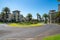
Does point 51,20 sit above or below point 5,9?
below

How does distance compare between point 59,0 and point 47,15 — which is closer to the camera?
point 59,0

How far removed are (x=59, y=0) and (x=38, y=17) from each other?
4729 inches

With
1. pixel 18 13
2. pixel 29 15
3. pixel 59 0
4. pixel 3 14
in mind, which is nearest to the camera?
pixel 59 0

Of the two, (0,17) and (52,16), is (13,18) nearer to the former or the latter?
(0,17)

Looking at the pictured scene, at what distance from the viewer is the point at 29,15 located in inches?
5399

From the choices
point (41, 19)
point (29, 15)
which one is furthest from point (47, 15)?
point (29, 15)

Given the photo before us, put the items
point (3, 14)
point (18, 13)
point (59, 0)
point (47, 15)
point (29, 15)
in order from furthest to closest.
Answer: point (18, 13) < point (29, 15) < point (47, 15) < point (3, 14) < point (59, 0)

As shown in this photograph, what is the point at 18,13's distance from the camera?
5748 inches

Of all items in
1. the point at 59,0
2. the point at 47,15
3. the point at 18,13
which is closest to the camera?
the point at 59,0

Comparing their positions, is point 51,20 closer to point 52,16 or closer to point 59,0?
point 52,16

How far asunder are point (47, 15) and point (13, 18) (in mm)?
27372

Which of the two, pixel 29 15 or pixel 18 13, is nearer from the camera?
pixel 29 15

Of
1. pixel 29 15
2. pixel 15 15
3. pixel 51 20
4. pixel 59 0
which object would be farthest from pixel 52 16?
pixel 59 0

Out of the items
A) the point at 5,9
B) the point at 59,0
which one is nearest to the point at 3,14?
the point at 5,9
